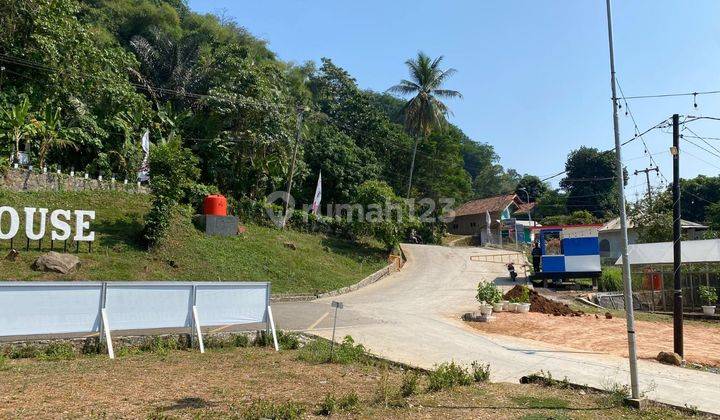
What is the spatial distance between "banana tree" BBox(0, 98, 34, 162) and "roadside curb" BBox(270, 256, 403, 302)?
15.0 meters

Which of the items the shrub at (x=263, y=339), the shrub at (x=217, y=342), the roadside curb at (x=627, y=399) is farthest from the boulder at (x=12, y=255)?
the roadside curb at (x=627, y=399)

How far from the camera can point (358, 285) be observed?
28000 millimetres

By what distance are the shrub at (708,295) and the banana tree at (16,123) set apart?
109 ft

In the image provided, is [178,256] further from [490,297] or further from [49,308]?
[490,297]

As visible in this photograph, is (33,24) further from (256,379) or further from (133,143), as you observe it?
(256,379)

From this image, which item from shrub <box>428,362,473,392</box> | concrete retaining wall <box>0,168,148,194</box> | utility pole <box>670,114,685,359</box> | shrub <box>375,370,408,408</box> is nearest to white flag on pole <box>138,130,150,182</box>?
concrete retaining wall <box>0,168,148,194</box>

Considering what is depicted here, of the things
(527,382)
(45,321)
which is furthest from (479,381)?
(45,321)

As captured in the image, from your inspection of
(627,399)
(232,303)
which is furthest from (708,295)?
(232,303)

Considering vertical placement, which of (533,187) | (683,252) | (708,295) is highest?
(533,187)

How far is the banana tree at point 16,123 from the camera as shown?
2419 centimetres

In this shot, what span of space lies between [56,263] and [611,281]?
2760cm

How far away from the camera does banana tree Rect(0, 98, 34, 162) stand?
24188 mm

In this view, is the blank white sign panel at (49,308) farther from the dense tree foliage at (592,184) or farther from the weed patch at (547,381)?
the dense tree foliage at (592,184)

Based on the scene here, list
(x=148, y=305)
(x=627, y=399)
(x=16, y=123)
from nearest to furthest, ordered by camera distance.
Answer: (x=627, y=399), (x=148, y=305), (x=16, y=123)
